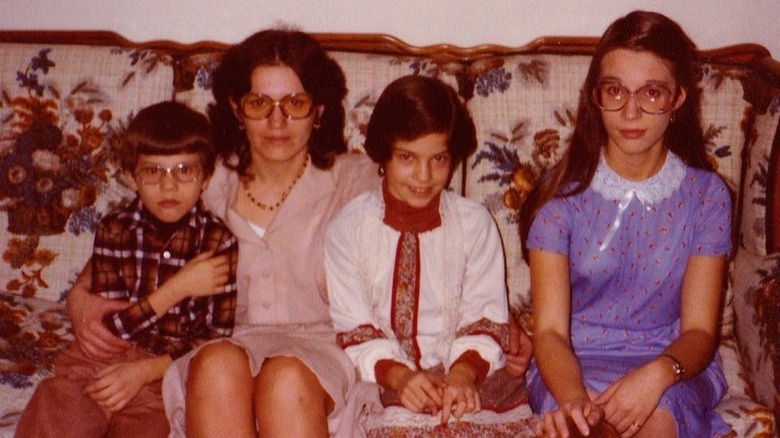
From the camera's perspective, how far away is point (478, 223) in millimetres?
1950

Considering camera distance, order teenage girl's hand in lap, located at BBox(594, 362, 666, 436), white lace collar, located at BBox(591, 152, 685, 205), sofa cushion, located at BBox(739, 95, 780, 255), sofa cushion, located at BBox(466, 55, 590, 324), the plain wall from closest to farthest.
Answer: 1. teenage girl's hand in lap, located at BBox(594, 362, 666, 436)
2. white lace collar, located at BBox(591, 152, 685, 205)
3. sofa cushion, located at BBox(739, 95, 780, 255)
4. sofa cushion, located at BBox(466, 55, 590, 324)
5. the plain wall

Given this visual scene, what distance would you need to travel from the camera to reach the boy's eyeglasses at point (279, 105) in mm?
1900

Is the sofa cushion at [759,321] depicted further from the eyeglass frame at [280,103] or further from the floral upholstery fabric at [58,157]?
the floral upholstery fabric at [58,157]

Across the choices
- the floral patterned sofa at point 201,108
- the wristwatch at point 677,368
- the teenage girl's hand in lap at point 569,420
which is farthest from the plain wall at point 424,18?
the teenage girl's hand in lap at point 569,420

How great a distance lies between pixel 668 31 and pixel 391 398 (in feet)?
3.14

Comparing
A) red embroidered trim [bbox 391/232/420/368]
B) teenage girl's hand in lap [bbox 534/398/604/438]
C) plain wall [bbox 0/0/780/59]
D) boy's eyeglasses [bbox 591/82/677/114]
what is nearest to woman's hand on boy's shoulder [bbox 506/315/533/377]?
red embroidered trim [bbox 391/232/420/368]

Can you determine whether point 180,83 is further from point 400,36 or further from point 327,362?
point 327,362

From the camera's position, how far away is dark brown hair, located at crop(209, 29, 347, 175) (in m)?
1.95

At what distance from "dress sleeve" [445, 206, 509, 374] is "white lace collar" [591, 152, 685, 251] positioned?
24 cm

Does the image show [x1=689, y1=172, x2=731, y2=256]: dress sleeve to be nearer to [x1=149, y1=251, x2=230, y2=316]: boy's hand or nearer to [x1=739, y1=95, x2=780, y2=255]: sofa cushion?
[x1=739, y1=95, x2=780, y2=255]: sofa cushion

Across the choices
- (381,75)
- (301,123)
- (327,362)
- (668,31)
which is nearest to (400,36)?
(381,75)

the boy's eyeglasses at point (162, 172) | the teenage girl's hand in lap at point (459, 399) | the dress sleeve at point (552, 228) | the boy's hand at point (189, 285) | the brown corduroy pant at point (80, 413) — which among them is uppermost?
the boy's eyeglasses at point (162, 172)

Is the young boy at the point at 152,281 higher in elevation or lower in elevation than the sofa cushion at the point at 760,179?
lower

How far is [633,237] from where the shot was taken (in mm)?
1876
